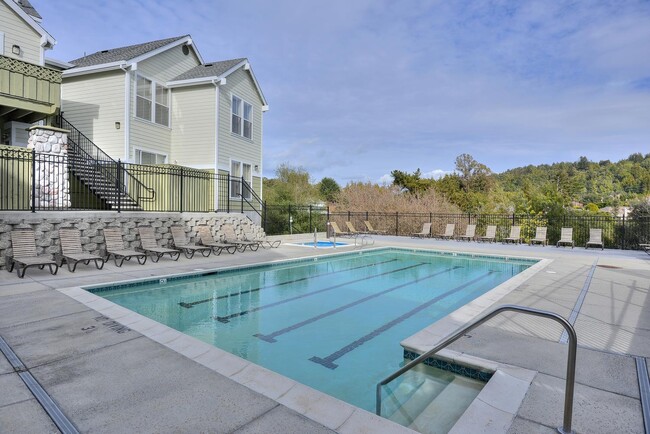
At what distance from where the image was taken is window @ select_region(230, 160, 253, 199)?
1633cm

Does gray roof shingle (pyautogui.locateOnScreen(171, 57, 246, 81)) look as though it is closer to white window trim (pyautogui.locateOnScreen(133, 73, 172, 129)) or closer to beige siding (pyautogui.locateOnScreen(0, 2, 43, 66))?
white window trim (pyautogui.locateOnScreen(133, 73, 172, 129))

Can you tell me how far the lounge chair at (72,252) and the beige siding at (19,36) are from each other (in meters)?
6.90

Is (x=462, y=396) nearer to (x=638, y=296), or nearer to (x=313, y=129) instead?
(x=638, y=296)

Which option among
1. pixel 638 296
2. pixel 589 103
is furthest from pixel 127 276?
pixel 589 103

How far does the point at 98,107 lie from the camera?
14.2m

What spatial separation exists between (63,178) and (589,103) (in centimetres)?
2313

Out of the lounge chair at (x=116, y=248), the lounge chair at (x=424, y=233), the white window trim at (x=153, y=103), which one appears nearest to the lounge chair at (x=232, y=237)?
the lounge chair at (x=116, y=248)

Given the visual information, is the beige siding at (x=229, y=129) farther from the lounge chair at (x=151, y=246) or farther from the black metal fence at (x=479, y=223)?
the lounge chair at (x=151, y=246)

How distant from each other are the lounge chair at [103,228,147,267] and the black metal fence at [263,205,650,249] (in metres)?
7.83

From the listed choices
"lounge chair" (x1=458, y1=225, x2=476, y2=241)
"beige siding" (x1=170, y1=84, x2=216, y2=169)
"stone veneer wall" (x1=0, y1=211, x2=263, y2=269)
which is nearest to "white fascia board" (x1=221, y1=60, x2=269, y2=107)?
"beige siding" (x1=170, y1=84, x2=216, y2=169)

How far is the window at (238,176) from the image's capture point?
1633cm

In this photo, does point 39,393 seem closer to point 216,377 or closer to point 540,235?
point 216,377

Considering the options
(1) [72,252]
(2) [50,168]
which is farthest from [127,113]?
(1) [72,252]

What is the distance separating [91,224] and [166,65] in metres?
9.20
